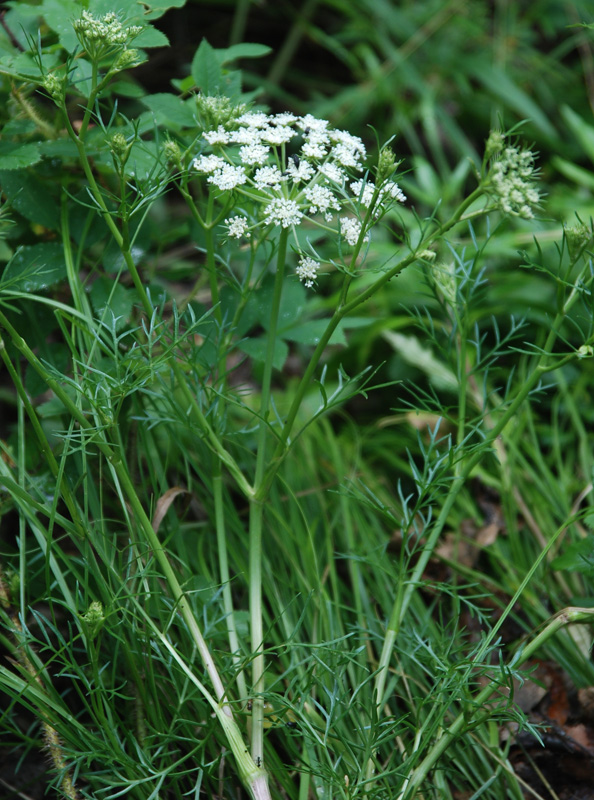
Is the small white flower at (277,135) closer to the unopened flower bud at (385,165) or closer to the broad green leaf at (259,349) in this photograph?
the unopened flower bud at (385,165)

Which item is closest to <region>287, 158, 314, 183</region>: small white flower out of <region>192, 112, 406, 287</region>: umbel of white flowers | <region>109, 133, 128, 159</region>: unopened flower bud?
<region>192, 112, 406, 287</region>: umbel of white flowers

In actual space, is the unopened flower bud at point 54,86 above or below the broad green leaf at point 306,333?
above

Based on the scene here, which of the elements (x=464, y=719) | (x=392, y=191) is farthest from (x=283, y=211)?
(x=464, y=719)

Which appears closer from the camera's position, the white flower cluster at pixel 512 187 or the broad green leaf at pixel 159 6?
the white flower cluster at pixel 512 187

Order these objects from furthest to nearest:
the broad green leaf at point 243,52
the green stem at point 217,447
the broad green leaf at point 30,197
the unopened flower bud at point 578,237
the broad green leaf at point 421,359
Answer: the broad green leaf at point 421,359 < the broad green leaf at point 243,52 < the broad green leaf at point 30,197 < the green stem at point 217,447 < the unopened flower bud at point 578,237

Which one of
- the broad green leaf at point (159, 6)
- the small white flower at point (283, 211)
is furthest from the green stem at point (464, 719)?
the broad green leaf at point (159, 6)

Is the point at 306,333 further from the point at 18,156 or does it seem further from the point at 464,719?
the point at 464,719

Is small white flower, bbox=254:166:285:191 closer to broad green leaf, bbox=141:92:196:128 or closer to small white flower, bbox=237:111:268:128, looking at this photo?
small white flower, bbox=237:111:268:128
